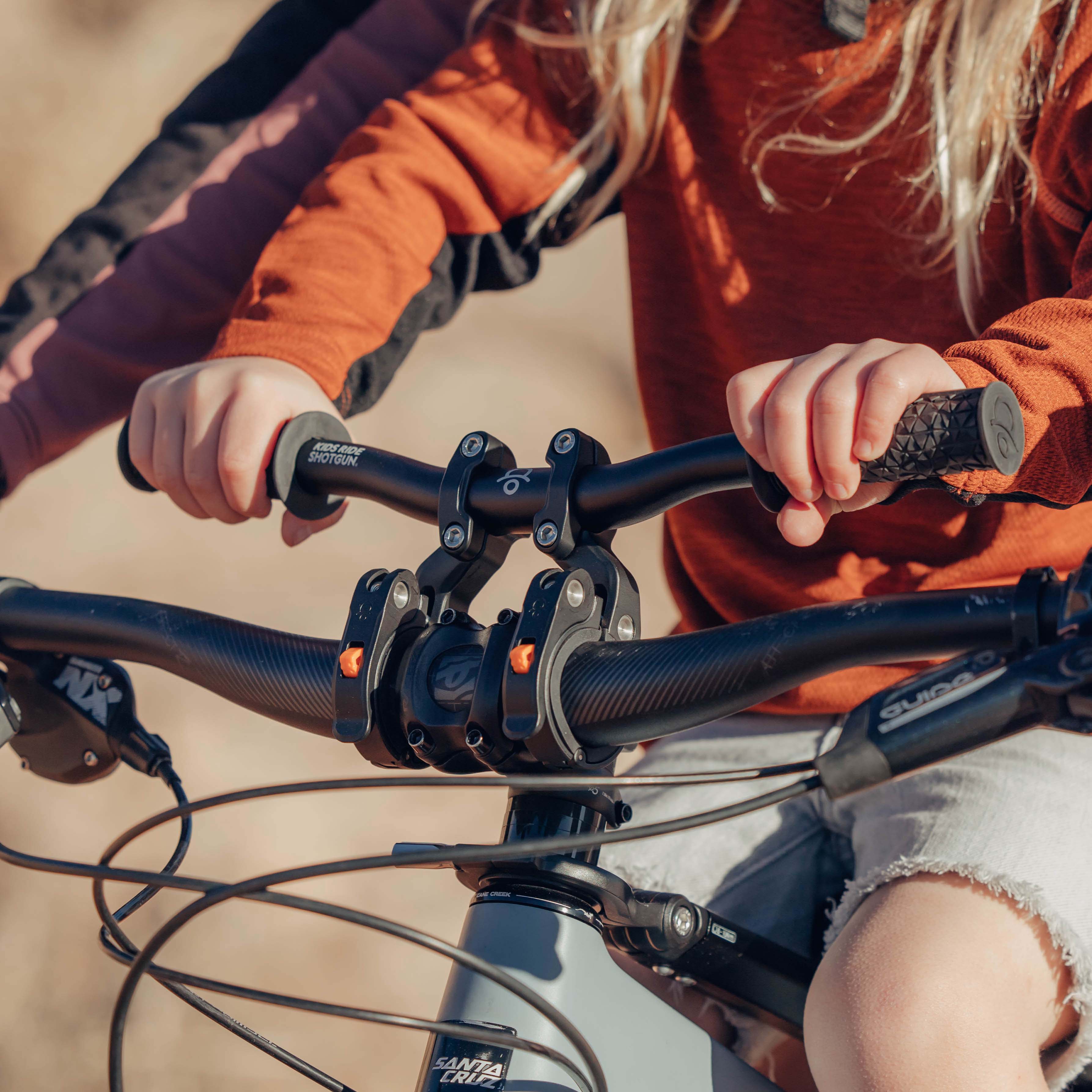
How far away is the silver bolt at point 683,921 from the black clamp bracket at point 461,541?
0.21 metres

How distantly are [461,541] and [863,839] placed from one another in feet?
1.39

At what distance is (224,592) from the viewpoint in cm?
308

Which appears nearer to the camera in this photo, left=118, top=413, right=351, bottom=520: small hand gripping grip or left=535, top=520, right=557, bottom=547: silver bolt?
left=535, top=520, right=557, bottom=547: silver bolt

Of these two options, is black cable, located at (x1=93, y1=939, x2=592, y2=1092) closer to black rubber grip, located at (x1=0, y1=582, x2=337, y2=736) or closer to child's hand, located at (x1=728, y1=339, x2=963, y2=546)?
→ black rubber grip, located at (x1=0, y1=582, x2=337, y2=736)

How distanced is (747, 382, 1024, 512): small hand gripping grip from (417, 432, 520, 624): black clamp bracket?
0.22m

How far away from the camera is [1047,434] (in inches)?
24.3

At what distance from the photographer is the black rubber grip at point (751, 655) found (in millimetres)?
479

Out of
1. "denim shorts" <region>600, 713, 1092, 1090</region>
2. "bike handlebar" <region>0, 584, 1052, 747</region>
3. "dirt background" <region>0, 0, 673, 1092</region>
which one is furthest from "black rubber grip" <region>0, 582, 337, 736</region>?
"dirt background" <region>0, 0, 673, 1092</region>

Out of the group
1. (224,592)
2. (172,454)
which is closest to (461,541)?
(172,454)

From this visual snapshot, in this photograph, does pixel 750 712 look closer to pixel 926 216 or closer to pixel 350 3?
pixel 926 216

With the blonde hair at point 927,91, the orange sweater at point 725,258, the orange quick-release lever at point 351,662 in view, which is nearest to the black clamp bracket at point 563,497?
the orange quick-release lever at point 351,662

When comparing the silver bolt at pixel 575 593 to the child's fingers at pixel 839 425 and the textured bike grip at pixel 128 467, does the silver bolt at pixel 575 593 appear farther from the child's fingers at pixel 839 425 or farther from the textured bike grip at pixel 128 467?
the textured bike grip at pixel 128 467

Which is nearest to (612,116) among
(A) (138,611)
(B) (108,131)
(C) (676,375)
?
→ (C) (676,375)

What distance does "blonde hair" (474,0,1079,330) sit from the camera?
2.99 ft
